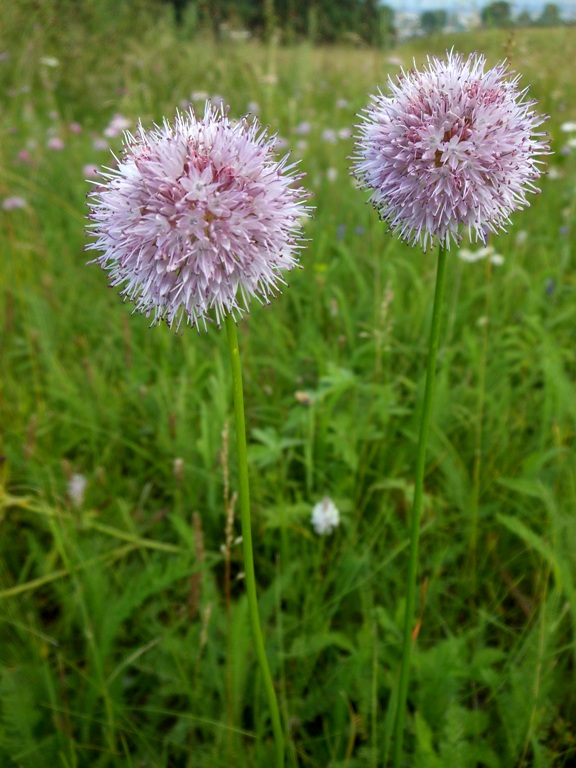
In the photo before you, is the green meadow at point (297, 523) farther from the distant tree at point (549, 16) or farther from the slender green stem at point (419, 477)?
the distant tree at point (549, 16)

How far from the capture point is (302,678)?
1.66 m

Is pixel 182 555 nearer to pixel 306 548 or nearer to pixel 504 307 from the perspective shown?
pixel 306 548

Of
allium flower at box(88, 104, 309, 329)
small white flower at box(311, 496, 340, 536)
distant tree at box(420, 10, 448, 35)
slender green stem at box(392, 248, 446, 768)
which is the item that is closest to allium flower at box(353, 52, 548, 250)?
slender green stem at box(392, 248, 446, 768)

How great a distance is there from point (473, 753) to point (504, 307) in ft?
6.96

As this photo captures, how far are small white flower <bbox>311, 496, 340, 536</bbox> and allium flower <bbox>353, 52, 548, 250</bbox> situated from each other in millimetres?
966

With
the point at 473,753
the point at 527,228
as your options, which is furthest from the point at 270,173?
the point at 527,228

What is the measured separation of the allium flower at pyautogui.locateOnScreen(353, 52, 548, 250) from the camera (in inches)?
47.3

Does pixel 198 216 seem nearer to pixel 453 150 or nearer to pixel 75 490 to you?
pixel 453 150

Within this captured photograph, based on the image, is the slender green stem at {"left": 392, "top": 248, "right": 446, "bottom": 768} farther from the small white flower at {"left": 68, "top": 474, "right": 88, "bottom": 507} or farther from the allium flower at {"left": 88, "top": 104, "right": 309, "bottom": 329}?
the small white flower at {"left": 68, "top": 474, "right": 88, "bottom": 507}

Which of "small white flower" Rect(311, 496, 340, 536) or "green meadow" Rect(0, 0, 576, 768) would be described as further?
"small white flower" Rect(311, 496, 340, 536)

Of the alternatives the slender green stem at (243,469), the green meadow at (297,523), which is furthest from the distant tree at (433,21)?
the slender green stem at (243,469)

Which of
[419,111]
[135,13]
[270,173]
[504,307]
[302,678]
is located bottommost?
[302,678]

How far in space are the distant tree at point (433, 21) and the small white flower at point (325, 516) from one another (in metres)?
3.87

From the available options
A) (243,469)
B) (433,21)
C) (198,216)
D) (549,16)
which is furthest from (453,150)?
(433,21)
